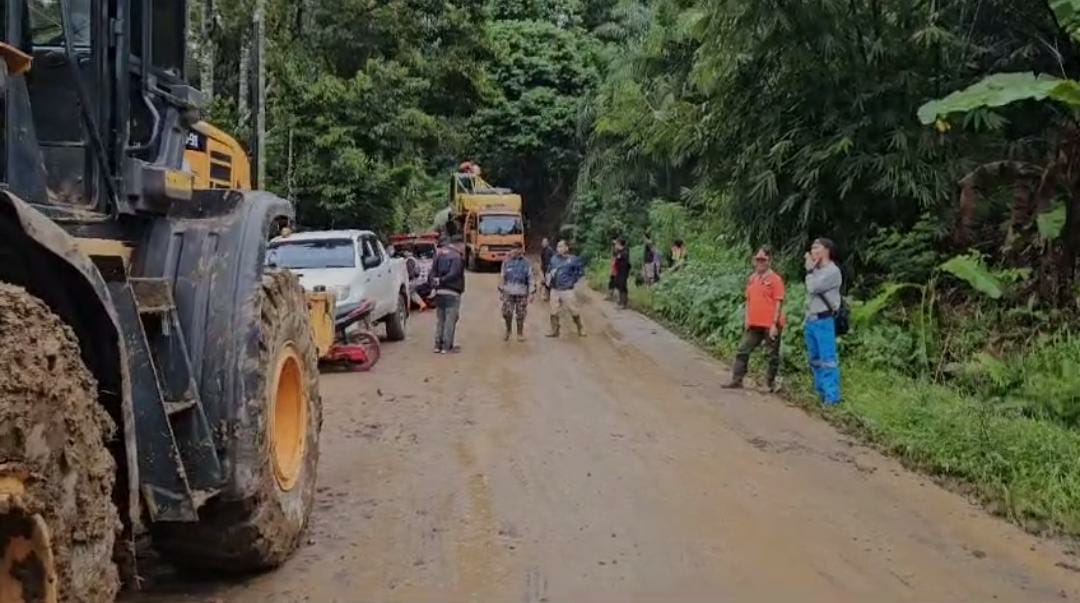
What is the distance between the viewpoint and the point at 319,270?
15.2 metres

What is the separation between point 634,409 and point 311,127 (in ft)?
55.9

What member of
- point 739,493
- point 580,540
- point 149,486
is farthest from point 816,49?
point 149,486

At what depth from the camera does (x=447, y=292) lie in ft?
52.4

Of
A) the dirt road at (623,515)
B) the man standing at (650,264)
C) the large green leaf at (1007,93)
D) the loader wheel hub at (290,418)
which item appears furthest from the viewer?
the man standing at (650,264)

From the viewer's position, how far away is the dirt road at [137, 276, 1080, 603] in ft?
18.5

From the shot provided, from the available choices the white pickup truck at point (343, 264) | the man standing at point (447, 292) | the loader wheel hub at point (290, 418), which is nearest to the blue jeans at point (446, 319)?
the man standing at point (447, 292)

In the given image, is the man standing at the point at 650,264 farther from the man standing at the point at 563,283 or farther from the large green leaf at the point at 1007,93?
the large green leaf at the point at 1007,93

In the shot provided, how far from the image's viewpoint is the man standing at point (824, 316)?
440 inches

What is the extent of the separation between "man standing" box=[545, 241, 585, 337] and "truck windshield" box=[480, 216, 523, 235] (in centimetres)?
1970

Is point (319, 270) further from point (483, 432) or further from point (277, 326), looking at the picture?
point (277, 326)

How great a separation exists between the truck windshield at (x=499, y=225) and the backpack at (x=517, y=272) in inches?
804

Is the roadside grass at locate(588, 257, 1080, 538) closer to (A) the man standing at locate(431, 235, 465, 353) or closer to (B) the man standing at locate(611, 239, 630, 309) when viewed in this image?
(A) the man standing at locate(431, 235, 465, 353)

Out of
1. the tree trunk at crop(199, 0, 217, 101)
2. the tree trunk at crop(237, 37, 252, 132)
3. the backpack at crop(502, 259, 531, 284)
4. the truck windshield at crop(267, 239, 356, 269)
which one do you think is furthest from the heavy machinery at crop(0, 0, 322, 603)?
the tree trunk at crop(237, 37, 252, 132)

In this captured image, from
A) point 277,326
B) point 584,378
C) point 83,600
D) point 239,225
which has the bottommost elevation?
point 584,378
